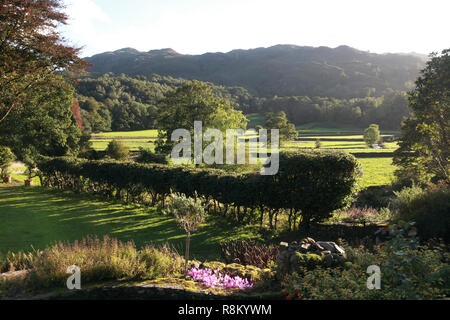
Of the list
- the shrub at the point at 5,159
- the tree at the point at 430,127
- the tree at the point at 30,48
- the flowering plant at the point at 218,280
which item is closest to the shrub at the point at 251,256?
the flowering plant at the point at 218,280

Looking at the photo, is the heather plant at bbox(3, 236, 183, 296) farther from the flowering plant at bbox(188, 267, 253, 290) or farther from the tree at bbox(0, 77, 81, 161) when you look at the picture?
the tree at bbox(0, 77, 81, 161)

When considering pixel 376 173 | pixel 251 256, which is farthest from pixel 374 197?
pixel 251 256

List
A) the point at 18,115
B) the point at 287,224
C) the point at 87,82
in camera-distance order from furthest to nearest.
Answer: the point at 87,82 → the point at 18,115 → the point at 287,224

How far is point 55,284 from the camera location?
5.49 m

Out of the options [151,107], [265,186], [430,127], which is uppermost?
[151,107]

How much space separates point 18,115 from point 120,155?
14.4m

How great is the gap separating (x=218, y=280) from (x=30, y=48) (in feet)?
48.7

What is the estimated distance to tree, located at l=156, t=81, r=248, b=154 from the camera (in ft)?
94.0

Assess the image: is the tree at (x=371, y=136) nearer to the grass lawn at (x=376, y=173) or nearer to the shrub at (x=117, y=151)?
the grass lawn at (x=376, y=173)

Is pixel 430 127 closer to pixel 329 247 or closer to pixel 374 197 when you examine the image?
pixel 374 197

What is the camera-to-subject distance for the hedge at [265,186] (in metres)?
10.1

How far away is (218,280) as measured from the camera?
5.90 meters

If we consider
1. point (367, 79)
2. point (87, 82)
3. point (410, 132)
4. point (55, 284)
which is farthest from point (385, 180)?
point (367, 79)
